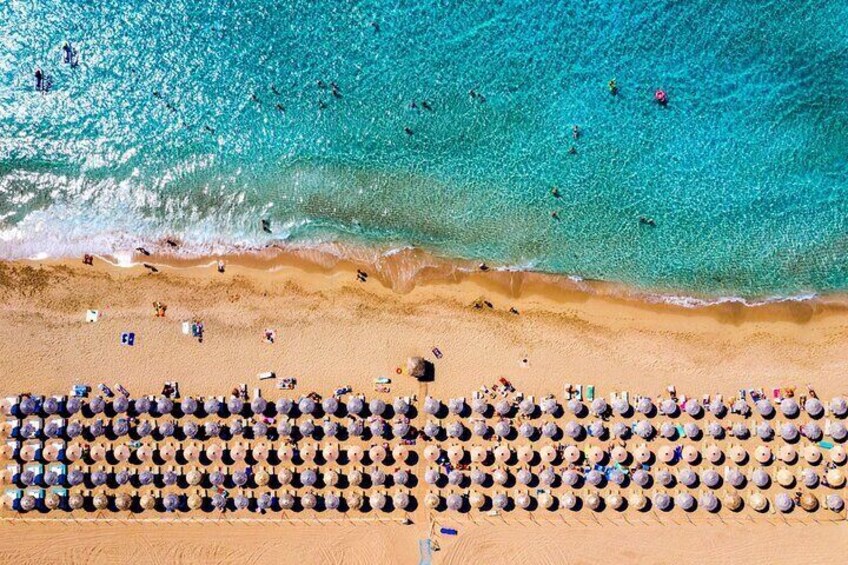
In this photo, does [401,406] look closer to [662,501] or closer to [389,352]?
[389,352]

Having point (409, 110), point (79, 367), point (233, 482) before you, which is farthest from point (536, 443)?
point (79, 367)

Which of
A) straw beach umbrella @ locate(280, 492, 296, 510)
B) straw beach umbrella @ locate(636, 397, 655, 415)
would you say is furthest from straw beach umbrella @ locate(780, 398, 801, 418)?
straw beach umbrella @ locate(280, 492, 296, 510)

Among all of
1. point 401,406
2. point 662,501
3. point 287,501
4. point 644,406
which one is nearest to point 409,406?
point 401,406

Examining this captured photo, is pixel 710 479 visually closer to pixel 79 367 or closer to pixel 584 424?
pixel 584 424

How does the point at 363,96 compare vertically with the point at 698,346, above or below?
above

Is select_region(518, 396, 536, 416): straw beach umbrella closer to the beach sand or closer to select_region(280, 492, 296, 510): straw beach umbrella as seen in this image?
the beach sand

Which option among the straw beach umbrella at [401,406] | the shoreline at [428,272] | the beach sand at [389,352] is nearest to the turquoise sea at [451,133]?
the shoreline at [428,272]
